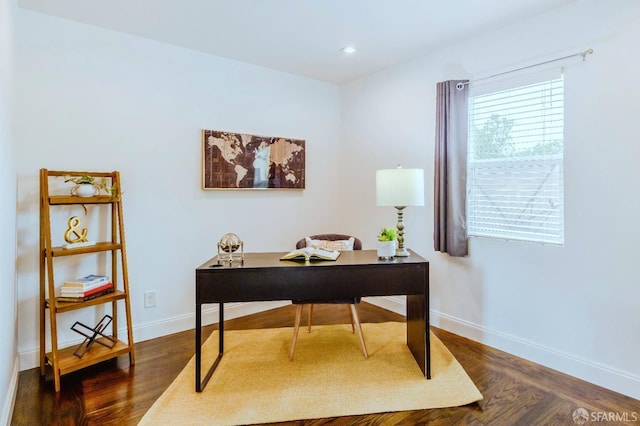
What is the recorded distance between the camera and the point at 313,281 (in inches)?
88.9

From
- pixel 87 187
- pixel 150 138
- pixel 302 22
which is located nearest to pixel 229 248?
pixel 87 187

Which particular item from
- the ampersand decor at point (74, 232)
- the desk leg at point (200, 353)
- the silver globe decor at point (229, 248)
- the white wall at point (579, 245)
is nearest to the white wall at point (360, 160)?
the white wall at point (579, 245)

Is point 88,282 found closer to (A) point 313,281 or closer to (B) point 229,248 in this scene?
(B) point 229,248

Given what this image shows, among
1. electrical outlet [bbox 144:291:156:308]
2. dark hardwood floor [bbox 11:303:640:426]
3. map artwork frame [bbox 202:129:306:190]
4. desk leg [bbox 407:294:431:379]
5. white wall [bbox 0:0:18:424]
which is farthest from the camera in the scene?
map artwork frame [bbox 202:129:306:190]

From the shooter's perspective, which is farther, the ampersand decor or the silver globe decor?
the ampersand decor

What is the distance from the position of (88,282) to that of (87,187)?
64 cm

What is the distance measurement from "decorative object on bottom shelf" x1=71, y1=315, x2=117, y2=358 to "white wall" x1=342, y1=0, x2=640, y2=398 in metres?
2.69

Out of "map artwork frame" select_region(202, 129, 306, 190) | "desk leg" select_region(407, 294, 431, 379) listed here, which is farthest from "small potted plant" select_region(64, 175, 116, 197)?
"desk leg" select_region(407, 294, 431, 379)

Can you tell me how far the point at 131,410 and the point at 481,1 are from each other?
10.6ft

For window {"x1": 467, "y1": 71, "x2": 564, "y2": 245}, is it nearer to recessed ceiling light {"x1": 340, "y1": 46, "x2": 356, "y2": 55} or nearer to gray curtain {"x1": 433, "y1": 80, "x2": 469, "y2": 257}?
gray curtain {"x1": 433, "y1": 80, "x2": 469, "y2": 257}

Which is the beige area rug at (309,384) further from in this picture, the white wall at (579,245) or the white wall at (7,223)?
the white wall at (7,223)

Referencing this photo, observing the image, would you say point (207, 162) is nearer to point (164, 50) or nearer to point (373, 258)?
point (164, 50)

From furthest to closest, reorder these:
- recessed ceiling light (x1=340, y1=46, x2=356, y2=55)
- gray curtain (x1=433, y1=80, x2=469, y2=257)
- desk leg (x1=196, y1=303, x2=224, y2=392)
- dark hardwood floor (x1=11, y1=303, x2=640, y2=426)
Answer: recessed ceiling light (x1=340, y1=46, x2=356, y2=55), gray curtain (x1=433, y1=80, x2=469, y2=257), desk leg (x1=196, y1=303, x2=224, y2=392), dark hardwood floor (x1=11, y1=303, x2=640, y2=426)

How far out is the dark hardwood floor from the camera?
189 cm
